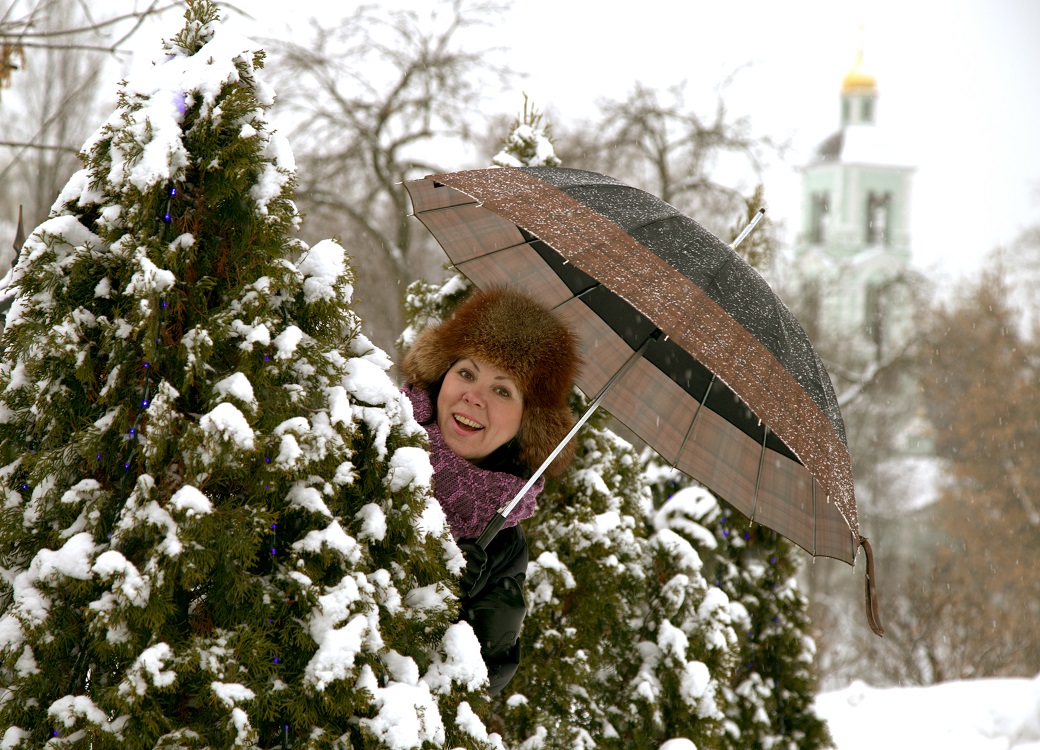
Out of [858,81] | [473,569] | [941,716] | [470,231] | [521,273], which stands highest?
[858,81]

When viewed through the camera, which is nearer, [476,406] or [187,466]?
[187,466]

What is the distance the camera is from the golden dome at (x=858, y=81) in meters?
61.4

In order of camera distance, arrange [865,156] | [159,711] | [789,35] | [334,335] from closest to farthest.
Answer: [159,711]
[334,335]
[865,156]
[789,35]

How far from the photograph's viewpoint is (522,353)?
2.85m

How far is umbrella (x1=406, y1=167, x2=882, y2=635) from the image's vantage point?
2.41 metres

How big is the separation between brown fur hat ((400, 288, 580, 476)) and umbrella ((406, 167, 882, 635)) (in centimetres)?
20

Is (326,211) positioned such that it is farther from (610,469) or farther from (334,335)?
(334,335)

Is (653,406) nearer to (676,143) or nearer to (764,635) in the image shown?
(764,635)

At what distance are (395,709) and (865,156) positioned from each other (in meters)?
61.6

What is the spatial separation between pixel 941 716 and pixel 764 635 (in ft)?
10.9

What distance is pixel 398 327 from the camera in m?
14.2

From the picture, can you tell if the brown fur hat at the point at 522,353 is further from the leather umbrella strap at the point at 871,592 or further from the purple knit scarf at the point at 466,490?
the leather umbrella strap at the point at 871,592

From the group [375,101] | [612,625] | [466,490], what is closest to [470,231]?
[466,490]

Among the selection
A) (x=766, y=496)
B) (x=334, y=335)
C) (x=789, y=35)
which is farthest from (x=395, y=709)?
(x=789, y=35)
